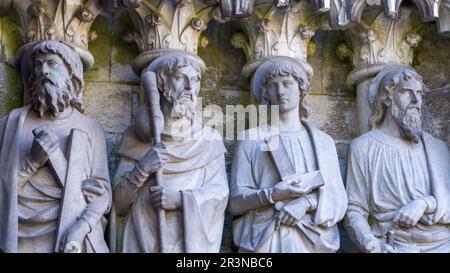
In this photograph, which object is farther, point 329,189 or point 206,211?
point 329,189

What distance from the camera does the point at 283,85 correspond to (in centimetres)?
1155

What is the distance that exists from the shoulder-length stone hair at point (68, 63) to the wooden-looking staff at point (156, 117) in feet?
1.31

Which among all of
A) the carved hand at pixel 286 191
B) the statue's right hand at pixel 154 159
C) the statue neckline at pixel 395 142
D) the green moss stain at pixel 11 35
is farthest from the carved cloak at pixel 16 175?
the statue neckline at pixel 395 142

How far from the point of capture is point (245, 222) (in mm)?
11297

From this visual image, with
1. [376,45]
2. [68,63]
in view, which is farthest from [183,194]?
[376,45]

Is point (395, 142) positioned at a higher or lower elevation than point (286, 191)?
higher

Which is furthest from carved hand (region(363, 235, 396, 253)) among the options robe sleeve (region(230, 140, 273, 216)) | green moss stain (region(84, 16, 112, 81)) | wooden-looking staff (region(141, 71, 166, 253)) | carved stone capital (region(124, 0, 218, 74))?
green moss stain (region(84, 16, 112, 81))

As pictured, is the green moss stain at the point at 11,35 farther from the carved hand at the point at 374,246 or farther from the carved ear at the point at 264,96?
the carved hand at the point at 374,246

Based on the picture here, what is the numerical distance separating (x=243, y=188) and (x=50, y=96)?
4.25ft

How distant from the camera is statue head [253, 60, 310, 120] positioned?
11539mm

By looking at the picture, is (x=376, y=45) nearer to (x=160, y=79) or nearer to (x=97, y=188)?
(x=160, y=79)

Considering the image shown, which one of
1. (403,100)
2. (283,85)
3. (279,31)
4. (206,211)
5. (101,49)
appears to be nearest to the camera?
(206,211)

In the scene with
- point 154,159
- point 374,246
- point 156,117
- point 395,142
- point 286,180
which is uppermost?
point 156,117

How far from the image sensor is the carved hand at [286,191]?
36.6 feet
